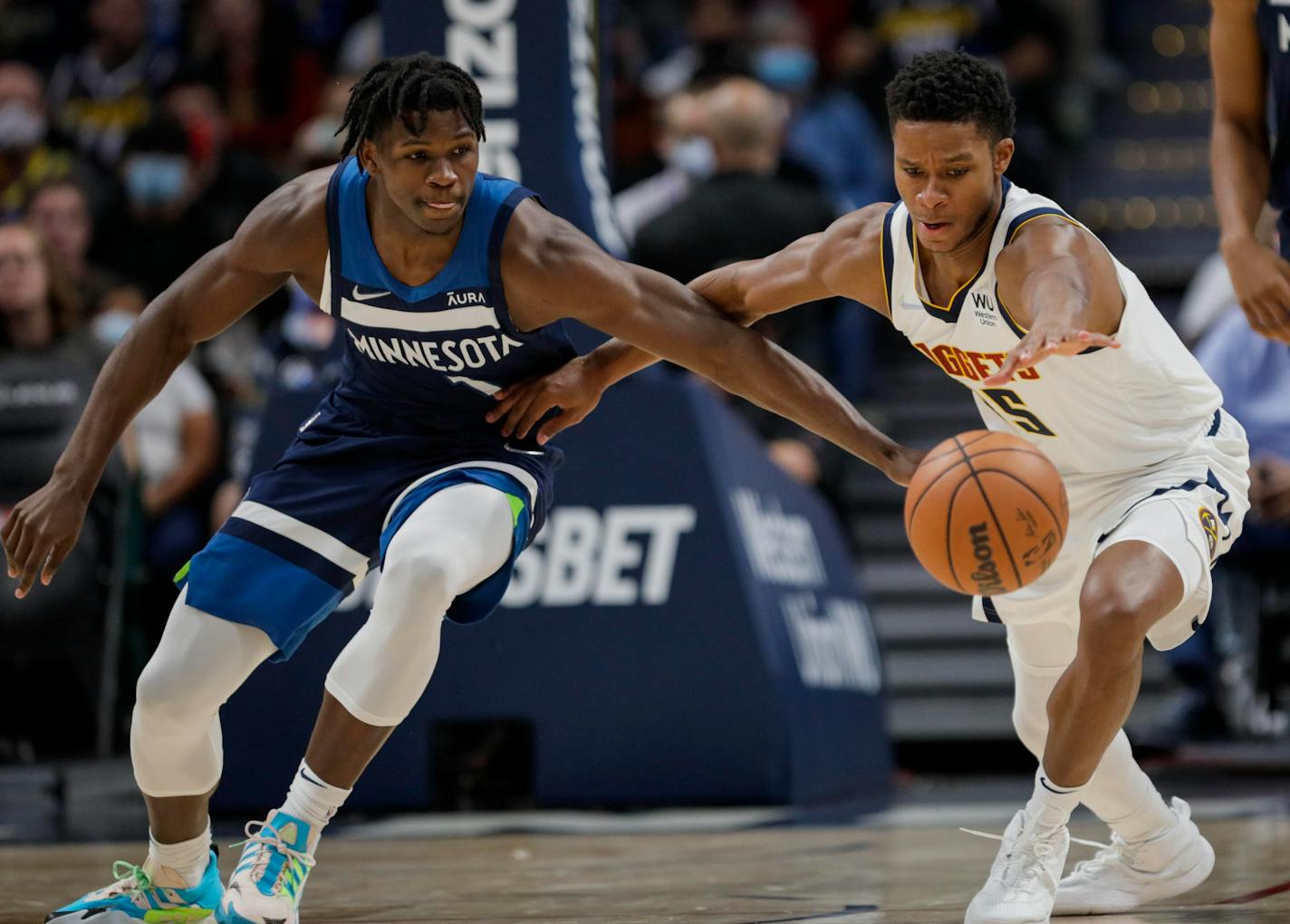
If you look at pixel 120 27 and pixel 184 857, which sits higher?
pixel 120 27

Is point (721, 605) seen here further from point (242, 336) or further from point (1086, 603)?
point (242, 336)

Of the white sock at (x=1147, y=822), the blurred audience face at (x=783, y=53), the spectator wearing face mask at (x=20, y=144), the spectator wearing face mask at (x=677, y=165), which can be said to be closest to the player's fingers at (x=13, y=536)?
the white sock at (x=1147, y=822)

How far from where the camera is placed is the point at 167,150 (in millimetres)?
10625

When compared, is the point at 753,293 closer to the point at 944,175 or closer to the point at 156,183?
the point at 944,175

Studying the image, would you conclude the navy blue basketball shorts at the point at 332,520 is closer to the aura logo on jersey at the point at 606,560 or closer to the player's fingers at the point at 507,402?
the player's fingers at the point at 507,402

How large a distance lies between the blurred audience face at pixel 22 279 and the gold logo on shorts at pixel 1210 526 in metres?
5.64

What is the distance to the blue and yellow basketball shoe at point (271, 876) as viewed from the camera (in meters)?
4.12

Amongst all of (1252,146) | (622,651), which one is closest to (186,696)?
(1252,146)

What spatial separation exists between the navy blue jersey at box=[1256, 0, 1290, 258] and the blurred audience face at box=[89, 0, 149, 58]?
9285mm

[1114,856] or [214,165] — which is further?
[214,165]

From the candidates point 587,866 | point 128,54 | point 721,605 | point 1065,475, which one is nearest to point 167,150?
point 128,54

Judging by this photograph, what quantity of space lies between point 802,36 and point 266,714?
678cm

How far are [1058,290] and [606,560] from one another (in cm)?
321

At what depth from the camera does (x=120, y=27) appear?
12.7 m
